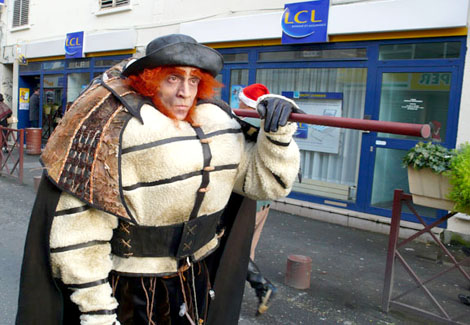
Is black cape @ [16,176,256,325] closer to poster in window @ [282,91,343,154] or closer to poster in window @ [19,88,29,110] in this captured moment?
poster in window @ [282,91,343,154]

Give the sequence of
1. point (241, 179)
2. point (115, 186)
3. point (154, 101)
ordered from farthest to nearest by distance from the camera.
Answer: point (241, 179) → point (154, 101) → point (115, 186)

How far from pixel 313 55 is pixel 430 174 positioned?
4.01 meters

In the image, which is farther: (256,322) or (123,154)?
(256,322)

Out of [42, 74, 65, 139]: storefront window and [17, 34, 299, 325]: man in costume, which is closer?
[17, 34, 299, 325]: man in costume

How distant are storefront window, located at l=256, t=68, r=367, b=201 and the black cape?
496cm

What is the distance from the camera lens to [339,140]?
7.32 metres

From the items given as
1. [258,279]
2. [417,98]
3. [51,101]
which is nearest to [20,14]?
[51,101]

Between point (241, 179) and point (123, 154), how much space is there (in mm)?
580

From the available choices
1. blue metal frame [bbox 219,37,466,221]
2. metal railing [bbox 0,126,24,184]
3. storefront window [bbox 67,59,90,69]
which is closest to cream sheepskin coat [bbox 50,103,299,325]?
blue metal frame [bbox 219,37,466,221]

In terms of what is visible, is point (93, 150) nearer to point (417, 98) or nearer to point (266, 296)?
point (266, 296)

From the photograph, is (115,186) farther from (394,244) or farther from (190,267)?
(394,244)

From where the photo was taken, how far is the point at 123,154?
1892 millimetres

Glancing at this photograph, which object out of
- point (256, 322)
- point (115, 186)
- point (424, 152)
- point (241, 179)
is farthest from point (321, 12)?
point (115, 186)

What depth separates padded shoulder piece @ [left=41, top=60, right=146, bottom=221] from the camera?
1841 mm
